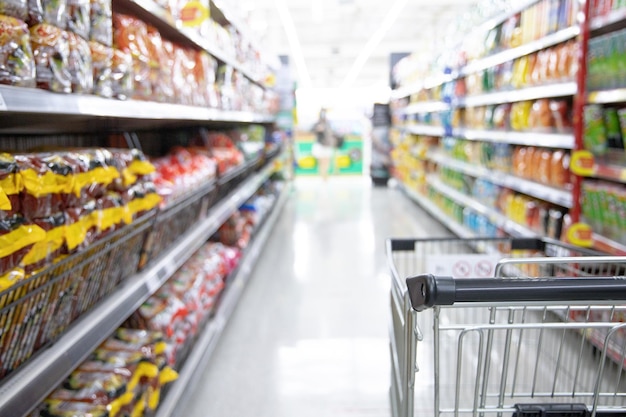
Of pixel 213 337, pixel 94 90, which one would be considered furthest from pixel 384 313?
pixel 94 90

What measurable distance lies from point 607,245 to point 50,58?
255 cm

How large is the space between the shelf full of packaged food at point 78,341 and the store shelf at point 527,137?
86.3 inches

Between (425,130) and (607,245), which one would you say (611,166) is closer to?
(607,245)

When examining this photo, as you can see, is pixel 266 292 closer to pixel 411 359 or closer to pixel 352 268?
pixel 352 268

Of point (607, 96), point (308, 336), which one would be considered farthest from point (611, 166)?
point (308, 336)

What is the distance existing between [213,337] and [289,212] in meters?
4.84

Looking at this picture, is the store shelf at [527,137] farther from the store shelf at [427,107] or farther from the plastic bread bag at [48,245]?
the plastic bread bag at [48,245]

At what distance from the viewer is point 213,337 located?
2816 millimetres

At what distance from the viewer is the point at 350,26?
47.3 feet

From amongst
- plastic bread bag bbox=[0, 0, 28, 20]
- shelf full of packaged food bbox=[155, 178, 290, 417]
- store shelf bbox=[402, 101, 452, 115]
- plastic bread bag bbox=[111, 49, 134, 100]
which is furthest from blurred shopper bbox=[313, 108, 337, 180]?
plastic bread bag bbox=[0, 0, 28, 20]

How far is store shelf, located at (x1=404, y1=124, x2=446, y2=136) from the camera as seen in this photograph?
21.1ft

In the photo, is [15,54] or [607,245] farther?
[607,245]

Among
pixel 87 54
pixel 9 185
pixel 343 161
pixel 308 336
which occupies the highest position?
pixel 87 54

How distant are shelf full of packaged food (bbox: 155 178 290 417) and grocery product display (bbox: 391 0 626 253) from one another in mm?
1928
